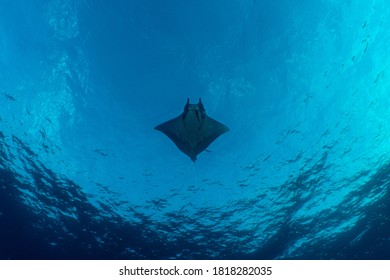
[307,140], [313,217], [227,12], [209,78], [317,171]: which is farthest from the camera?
[313,217]

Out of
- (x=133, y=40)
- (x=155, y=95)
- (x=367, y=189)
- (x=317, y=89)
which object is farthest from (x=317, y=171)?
(x=133, y=40)

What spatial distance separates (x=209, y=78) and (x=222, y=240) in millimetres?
12643

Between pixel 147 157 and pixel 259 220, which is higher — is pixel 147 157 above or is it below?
above

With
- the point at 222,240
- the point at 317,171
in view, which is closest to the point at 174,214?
the point at 222,240

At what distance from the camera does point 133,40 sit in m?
13.0

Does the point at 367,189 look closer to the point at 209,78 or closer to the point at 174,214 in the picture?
the point at 174,214

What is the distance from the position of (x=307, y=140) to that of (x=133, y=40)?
368 inches

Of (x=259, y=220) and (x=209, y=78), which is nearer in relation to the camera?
(x=209, y=78)

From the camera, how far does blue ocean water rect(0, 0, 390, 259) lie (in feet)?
41.1

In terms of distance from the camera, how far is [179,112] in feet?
46.3

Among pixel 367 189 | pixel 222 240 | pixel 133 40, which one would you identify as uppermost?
pixel 133 40

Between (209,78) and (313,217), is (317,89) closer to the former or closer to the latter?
(209,78)

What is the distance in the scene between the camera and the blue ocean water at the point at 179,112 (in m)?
12.5

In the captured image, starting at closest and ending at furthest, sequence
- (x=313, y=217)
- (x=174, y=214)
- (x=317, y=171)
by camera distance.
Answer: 1. (x=317, y=171)
2. (x=174, y=214)
3. (x=313, y=217)
